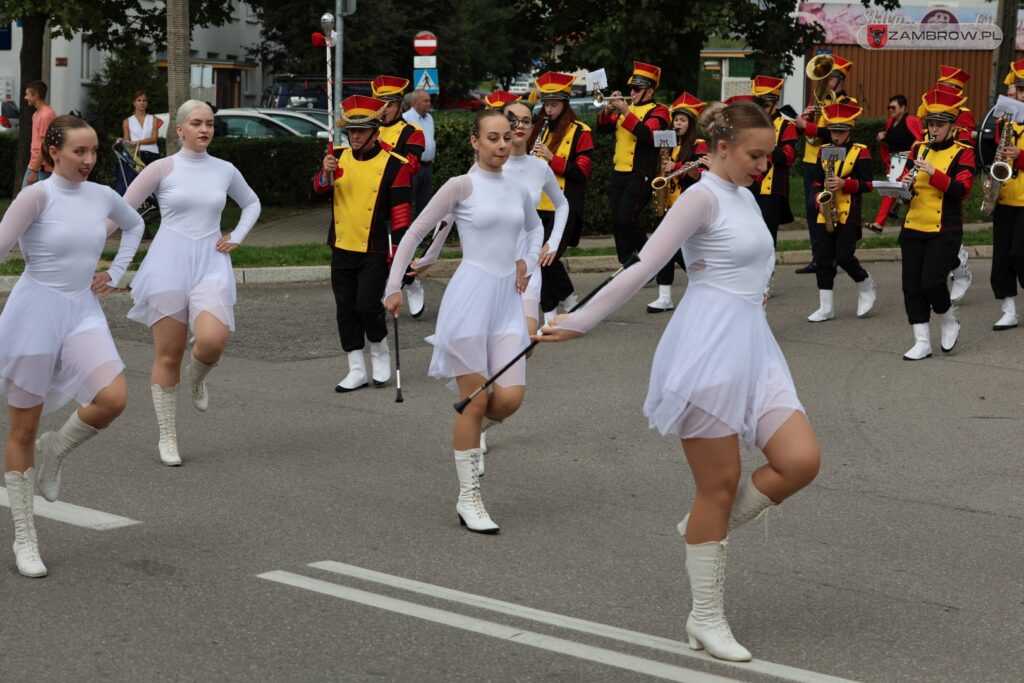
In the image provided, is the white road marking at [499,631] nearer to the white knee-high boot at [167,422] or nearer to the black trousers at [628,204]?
the white knee-high boot at [167,422]

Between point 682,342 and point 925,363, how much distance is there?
6794 millimetres

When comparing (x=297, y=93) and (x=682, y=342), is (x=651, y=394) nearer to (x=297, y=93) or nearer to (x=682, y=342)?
(x=682, y=342)

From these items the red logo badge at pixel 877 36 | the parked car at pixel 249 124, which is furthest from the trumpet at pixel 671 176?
the red logo badge at pixel 877 36

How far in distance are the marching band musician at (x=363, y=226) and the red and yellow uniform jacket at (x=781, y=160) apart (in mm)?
5114

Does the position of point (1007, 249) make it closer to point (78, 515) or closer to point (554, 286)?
point (554, 286)

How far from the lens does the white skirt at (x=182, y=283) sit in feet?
28.0

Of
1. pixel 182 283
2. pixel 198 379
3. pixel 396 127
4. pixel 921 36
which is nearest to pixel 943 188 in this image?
pixel 396 127

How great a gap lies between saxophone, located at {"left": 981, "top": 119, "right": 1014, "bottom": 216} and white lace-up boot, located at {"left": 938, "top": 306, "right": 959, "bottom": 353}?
0.92m

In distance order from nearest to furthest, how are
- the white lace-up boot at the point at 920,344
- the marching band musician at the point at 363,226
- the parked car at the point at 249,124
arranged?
the marching band musician at the point at 363,226 < the white lace-up boot at the point at 920,344 < the parked car at the point at 249,124

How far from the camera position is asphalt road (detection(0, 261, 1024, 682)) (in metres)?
5.32

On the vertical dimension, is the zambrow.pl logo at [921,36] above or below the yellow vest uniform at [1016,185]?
above

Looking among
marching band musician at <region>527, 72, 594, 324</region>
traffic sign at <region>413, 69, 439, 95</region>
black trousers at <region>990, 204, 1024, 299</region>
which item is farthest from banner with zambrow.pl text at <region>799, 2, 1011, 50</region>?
marching band musician at <region>527, 72, 594, 324</region>

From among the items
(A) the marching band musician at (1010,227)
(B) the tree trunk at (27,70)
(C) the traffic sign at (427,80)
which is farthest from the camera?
(C) the traffic sign at (427,80)

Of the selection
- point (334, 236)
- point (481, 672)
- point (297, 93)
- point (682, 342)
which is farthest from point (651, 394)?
point (297, 93)
